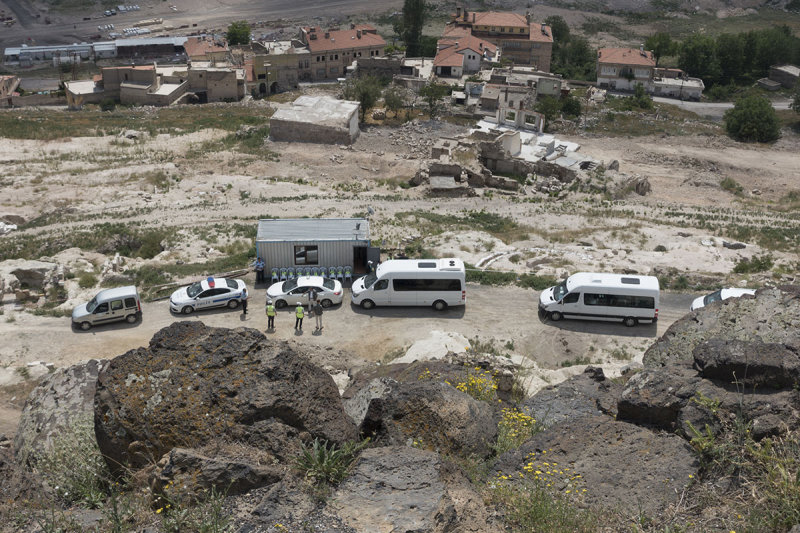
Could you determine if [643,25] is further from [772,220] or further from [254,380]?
[254,380]

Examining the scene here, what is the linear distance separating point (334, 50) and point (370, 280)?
7110cm

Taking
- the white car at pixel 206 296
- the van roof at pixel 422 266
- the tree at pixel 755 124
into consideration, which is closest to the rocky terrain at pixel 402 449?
the white car at pixel 206 296

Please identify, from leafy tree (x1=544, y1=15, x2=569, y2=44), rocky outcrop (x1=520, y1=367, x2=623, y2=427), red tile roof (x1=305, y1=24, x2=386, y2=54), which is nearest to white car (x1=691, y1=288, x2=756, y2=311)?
rocky outcrop (x1=520, y1=367, x2=623, y2=427)

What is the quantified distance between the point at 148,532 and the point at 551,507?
15.6ft

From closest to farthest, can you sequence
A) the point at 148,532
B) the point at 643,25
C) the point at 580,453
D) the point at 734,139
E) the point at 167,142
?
the point at 148,532, the point at 580,453, the point at 167,142, the point at 734,139, the point at 643,25

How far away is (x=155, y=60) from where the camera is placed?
344 feet

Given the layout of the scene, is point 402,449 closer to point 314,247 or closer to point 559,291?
point 559,291

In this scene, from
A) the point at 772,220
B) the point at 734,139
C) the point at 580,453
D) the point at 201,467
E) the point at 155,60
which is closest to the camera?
the point at 201,467

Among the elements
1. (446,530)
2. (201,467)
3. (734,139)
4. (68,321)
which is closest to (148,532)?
(201,467)

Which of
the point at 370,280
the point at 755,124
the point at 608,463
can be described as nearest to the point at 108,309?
the point at 370,280

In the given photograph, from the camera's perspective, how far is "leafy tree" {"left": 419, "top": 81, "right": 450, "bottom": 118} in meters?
71.8

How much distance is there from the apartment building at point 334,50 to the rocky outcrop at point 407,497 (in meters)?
86.1

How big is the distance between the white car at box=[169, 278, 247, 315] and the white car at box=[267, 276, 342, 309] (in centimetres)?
132

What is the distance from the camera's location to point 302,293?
999 inches
